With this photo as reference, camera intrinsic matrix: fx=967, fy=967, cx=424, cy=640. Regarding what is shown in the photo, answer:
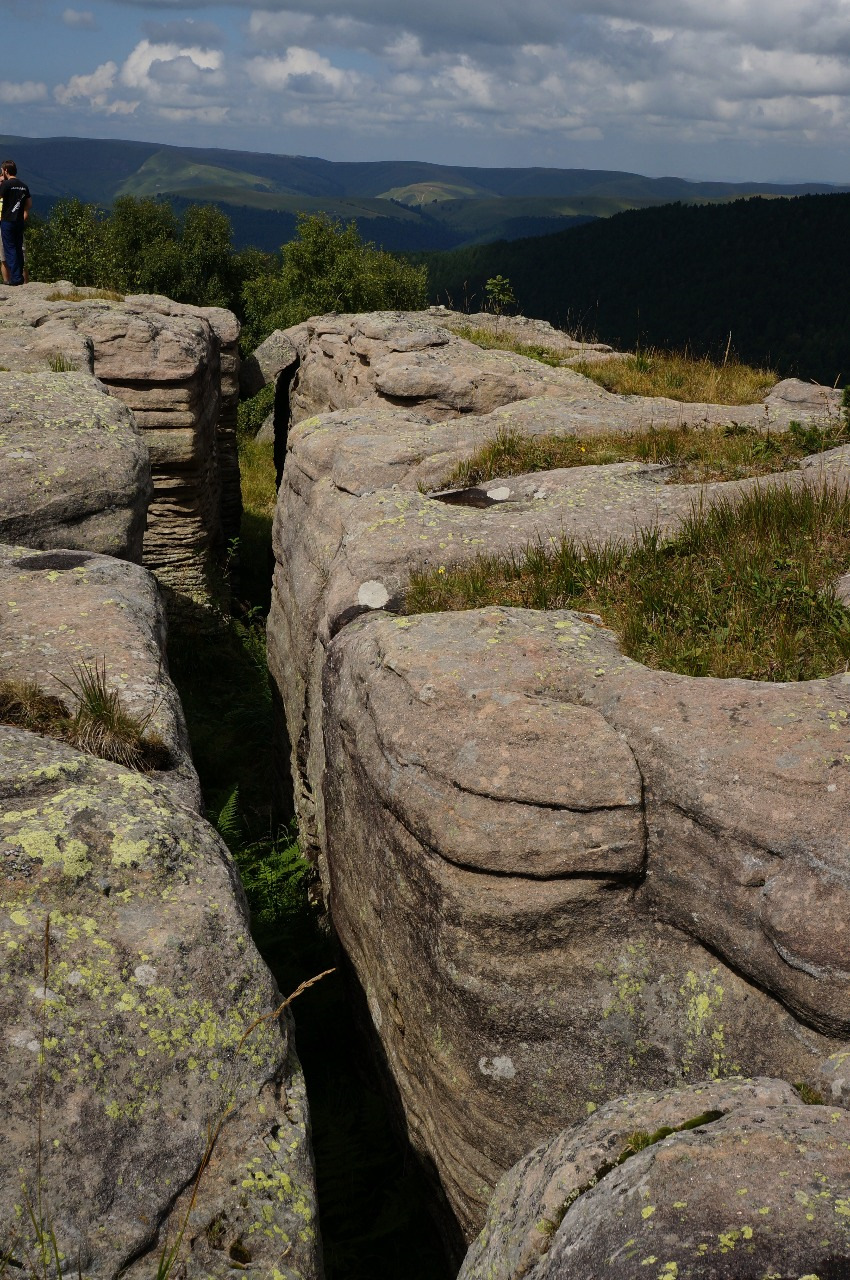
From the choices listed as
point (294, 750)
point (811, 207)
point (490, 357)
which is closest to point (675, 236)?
point (811, 207)

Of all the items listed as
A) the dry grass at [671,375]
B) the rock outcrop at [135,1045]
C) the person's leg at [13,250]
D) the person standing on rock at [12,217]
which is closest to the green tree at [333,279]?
the person standing on rock at [12,217]

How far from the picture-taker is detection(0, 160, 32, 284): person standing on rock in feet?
73.9

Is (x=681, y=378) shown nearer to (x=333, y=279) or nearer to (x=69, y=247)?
(x=333, y=279)

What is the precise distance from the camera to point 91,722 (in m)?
5.89

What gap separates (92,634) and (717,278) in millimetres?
107717

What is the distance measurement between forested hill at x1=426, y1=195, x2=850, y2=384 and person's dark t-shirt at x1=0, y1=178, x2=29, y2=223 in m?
53.8

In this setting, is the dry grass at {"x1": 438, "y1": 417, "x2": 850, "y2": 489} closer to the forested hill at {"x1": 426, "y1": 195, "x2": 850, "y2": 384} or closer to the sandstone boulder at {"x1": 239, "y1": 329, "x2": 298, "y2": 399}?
the sandstone boulder at {"x1": 239, "y1": 329, "x2": 298, "y2": 399}

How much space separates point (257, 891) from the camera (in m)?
9.17

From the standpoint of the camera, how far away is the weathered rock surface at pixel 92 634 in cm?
627

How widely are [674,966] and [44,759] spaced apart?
361cm

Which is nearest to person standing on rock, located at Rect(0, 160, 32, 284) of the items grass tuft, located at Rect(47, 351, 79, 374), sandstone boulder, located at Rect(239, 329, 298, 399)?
sandstone boulder, located at Rect(239, 329, 298, 399)

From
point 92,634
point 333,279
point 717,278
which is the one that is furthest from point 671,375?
point 717,278

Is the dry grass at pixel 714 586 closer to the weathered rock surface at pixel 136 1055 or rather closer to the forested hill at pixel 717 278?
the weathered rock surface at pixel 136 1055

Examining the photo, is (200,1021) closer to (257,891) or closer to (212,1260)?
(212,1260)
